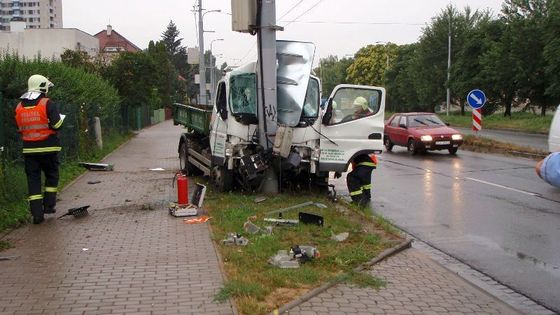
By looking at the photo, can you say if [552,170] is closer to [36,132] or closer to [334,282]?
[334,282]

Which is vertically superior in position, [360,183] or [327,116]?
[327,116]

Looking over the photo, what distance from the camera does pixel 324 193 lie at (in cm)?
1152

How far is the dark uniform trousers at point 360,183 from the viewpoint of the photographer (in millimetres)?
10733

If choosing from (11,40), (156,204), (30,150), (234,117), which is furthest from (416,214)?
(11,40)

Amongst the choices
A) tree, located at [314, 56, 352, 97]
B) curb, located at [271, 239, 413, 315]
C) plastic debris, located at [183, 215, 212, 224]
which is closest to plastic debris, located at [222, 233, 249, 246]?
plastic debris, located at [183, 215, 212, 224]

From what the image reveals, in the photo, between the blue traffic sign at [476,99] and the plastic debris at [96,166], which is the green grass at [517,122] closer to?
the blue traffic sign at [476,99]

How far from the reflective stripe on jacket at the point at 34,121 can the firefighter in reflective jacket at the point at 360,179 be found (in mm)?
5264

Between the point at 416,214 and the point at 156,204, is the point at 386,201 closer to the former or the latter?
the point at 416,214

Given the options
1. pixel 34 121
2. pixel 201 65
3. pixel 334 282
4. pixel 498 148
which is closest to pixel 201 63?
pixel 201 65

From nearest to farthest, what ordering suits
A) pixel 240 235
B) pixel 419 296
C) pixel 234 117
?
pixel 419 296 → pixel 240 235 → pixel 234 117

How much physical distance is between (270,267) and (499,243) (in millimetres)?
3464

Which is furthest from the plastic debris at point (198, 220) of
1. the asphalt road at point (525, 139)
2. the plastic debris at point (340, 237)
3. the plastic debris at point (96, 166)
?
the asphalt road at point (525, 139)

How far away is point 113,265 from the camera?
621cm

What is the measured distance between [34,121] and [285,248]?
3975 millimetres
